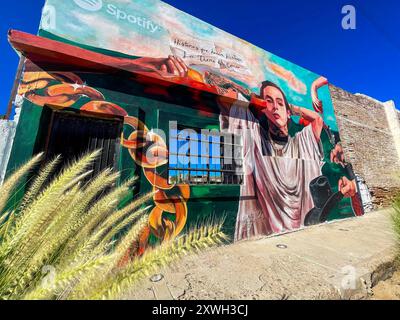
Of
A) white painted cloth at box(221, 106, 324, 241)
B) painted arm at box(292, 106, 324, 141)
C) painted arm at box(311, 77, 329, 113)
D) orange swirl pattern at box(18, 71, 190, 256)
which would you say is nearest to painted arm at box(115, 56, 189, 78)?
orange swirl pattern at box(18, 71, 190, 256)

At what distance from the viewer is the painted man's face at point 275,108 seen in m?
5.06

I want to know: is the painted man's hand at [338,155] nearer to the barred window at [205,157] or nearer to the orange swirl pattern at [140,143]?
the barred window at [205,157]

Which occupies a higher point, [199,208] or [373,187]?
[373,187]

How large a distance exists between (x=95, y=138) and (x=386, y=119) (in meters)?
12.8

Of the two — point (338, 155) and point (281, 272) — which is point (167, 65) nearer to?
point (281, 272)

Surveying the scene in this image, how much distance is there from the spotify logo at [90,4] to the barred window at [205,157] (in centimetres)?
270

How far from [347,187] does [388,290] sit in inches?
185

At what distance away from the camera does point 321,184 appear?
5426 mm

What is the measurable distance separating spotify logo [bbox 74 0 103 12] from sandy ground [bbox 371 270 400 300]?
19.9ft

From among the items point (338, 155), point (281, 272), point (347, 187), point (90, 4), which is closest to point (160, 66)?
point (90, 4)

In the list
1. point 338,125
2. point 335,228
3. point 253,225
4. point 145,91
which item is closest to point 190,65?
point 145,91

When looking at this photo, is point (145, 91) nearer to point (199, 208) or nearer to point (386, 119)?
point (199, 208)

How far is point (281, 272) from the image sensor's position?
92.9 inches

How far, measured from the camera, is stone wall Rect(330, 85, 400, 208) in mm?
7297
